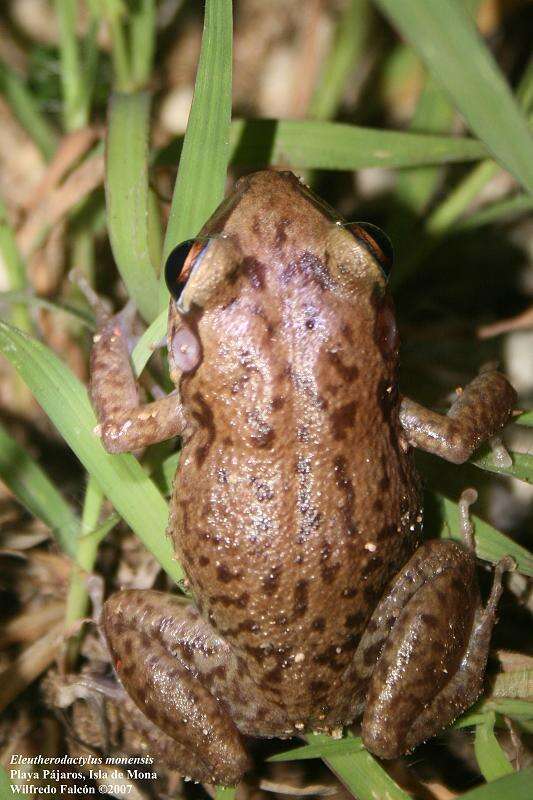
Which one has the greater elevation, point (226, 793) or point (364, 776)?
point (364, 776)

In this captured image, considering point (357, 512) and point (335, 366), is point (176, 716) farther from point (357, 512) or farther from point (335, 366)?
point (335, 366)

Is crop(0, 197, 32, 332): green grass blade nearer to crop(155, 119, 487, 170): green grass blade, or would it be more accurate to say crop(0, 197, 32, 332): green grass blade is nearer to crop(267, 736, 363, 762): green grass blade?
crop(155, 119, 487, 170): green grass blade

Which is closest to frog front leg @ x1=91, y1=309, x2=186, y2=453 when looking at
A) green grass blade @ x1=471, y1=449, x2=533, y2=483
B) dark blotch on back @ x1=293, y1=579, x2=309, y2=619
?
dark blotch on back @ x1=293, y1=579, x2=309, y2=619

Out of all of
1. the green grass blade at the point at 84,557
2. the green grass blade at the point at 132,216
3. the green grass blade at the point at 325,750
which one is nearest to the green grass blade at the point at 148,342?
the green grass blade at the point at 132,216

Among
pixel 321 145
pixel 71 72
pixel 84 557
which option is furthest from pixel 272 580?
pixel 71 72

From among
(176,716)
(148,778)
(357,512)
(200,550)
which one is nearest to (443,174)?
(357,512)

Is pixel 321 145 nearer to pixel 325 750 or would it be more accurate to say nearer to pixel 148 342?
pixel 148 342
